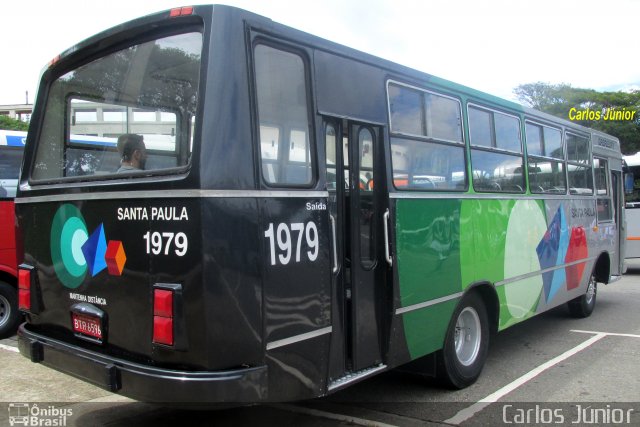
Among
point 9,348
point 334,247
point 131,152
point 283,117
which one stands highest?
point 283,117

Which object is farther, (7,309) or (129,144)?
(7,309)

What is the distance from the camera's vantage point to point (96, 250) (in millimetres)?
3672

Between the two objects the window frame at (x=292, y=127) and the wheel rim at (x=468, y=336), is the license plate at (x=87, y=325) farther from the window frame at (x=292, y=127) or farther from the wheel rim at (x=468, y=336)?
the wheel rim at (x=468, y=336)

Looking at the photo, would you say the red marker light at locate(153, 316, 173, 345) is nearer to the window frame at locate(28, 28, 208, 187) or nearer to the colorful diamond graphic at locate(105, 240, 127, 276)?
the colorful diamond graphic at locate(105, 240, 127, 276)

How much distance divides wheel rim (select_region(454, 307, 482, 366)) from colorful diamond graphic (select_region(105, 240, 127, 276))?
335cm

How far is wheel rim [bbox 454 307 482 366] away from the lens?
17.9 ft

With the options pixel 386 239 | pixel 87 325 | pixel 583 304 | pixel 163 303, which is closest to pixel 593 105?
pixel 583 304

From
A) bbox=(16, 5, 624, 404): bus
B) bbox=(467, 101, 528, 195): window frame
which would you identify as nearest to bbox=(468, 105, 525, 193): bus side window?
bbox=(467, 101, 528, 195): window frame

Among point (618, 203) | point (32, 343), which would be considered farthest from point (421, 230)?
point (618, 203)

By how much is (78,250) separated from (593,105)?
37799 millimetres

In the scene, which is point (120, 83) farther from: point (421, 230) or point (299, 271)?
point (421, 230)

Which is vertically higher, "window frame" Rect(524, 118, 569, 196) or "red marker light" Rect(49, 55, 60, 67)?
"red marker light" Rect(49, 55, 60, 67)

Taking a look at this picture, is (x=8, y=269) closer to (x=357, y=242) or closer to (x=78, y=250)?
(x=78, y=250)

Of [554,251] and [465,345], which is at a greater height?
[554,251]
